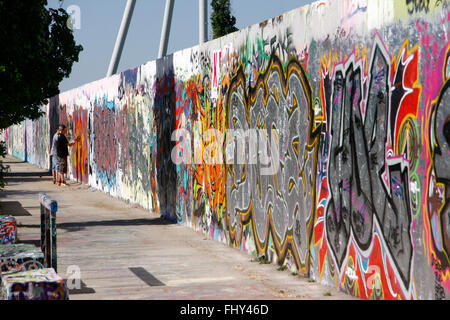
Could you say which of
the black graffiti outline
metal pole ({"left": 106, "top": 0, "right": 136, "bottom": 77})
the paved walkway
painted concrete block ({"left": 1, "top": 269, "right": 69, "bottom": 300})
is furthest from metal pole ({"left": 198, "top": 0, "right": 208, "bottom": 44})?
painted concrete block ({"left": 1, "top": 269, "right": 69, "bottom": 300})

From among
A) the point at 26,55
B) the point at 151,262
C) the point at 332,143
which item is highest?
the point at 26,55

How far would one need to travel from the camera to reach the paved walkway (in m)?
7.28

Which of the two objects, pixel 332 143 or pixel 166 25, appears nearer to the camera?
pixel 332 143

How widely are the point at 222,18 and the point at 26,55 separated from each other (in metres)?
38.5

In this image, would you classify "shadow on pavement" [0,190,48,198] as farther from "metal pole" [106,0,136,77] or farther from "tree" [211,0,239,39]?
"tree" [211,0,239,39]

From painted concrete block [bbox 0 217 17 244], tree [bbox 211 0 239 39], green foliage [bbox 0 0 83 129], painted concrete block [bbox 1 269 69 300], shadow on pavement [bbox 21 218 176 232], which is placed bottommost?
shadow on pavement [bbox 21 218 176 232]

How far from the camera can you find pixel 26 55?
1215cm

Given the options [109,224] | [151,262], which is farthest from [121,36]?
[151,262]

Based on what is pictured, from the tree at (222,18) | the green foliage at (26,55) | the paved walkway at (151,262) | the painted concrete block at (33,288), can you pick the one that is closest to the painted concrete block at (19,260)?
the paved walkway at (151,262)

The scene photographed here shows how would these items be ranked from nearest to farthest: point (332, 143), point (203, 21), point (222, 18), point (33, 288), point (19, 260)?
point (33, 288)
point (19, 260)
point (332, 143)
point (203, 21)
point (222, 18)

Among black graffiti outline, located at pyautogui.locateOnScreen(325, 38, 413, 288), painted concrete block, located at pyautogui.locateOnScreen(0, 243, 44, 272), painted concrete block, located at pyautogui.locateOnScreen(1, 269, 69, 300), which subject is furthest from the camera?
painted concrete block, located at pyautogui.locateOnScreen(0, 243, 44, 272)

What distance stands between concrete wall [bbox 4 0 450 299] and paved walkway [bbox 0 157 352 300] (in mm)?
288

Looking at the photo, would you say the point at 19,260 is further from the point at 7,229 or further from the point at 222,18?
the point at 222,18
